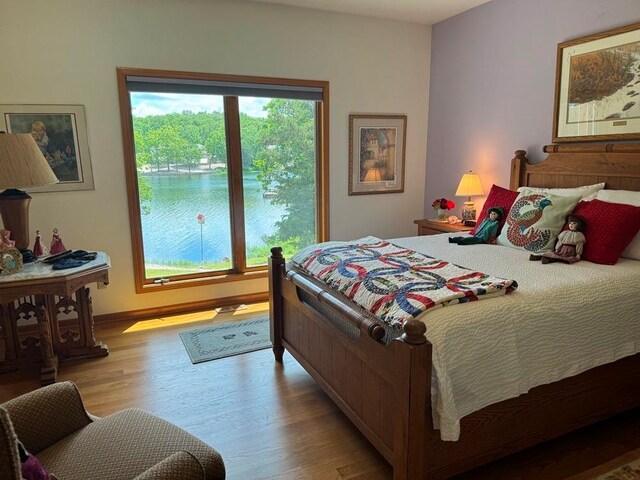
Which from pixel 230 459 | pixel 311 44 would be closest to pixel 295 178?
pixel 311 44

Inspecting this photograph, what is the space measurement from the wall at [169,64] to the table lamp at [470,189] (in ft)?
3.05

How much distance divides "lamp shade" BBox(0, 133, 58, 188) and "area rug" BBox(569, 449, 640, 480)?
10.3 feet

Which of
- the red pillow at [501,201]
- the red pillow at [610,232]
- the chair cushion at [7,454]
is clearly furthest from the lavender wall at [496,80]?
the chair cushion at [7,454]

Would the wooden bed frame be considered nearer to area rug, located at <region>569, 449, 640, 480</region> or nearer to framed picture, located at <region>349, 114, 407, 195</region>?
area rug, located at <region>569, 449, 640, 480</region>

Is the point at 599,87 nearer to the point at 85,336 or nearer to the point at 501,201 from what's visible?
the point at 501,201

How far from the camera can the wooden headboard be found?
2.79 metres

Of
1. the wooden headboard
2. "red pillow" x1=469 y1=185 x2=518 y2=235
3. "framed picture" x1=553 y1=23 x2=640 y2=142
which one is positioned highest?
"framed picture" x1=553 y1=23 x2=640 y2=142

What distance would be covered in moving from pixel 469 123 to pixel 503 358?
2.94m

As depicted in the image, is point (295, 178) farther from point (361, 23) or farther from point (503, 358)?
point (503, 358)

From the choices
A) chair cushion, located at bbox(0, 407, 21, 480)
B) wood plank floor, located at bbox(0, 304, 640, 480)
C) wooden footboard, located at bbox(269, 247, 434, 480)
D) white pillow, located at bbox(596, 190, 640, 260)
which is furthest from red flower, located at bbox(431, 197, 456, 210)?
chair cushion, located at bbox(0, 407, 21, 480)

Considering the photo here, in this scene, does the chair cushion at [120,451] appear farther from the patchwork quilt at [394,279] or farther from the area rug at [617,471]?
Result: the area rug at [617,471]

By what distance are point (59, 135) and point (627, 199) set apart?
3.87m

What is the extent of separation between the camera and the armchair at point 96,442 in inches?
50.9

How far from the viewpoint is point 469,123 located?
4.08 metres
